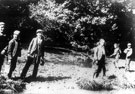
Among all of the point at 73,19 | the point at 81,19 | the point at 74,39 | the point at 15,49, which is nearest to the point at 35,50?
the point at 15,49

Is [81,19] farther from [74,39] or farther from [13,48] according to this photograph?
[13,48]

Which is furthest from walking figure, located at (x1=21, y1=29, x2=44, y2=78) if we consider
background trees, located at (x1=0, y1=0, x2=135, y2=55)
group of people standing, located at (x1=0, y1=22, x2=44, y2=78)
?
background trees, located at (x1=0, y1=0, x2=135, y2=55)

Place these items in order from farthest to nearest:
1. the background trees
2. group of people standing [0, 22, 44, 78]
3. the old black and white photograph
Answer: the background trees → the old black and white photograph → group of people standing [0, 22, 44, 78]

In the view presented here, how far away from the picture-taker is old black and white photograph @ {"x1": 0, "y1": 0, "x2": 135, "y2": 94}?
1076 centimetres

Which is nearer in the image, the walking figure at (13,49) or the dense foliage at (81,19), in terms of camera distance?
the walking figure at (13,49)

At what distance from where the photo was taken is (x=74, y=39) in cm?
2264

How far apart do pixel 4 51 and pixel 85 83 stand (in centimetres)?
312

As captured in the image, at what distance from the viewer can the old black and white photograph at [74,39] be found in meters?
10.8

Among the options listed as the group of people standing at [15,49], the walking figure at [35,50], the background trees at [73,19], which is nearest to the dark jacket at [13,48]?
the group of people standing at [15,49]

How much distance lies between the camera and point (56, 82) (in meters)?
11.0

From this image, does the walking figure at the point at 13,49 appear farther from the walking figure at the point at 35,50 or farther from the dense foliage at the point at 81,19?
the dense foliage at the point at 81,19

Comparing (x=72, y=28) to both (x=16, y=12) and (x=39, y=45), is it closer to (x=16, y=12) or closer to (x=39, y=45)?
(x=16, y=12)

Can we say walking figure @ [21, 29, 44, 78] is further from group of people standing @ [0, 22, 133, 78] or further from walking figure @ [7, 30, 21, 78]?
walking figure @ [7, 30, 21, 78]

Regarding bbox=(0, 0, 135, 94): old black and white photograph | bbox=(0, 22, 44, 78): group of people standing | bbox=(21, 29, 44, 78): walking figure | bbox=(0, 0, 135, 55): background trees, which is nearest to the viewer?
bbox=(0, 22, 44, 78): group of people standing
